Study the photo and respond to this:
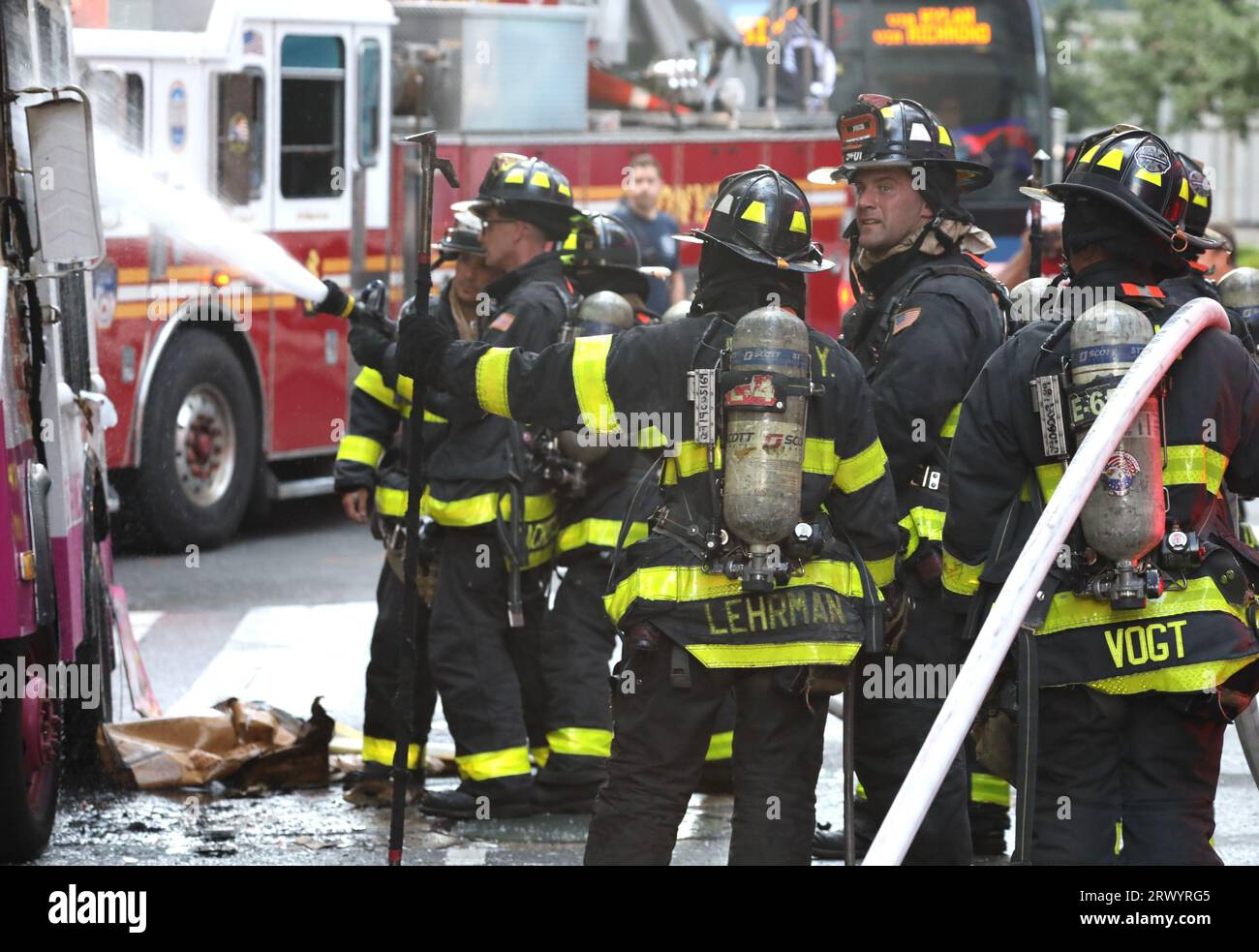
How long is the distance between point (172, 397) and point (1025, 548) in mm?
7475

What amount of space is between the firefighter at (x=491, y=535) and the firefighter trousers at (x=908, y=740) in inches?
58.5

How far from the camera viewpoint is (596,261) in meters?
7.17

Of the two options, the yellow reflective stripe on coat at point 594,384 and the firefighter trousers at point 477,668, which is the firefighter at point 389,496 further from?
the yellow reflective stripe on coat at point 594,384

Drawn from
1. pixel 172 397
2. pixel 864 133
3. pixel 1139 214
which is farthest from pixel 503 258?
pixel 172 397

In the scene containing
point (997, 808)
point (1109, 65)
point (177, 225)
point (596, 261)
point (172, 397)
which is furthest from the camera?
point (1109, 65)

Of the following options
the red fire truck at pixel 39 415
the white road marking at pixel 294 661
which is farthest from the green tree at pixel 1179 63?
the red fire truck at pixel 39 415

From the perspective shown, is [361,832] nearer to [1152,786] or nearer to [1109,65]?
[1152,786]

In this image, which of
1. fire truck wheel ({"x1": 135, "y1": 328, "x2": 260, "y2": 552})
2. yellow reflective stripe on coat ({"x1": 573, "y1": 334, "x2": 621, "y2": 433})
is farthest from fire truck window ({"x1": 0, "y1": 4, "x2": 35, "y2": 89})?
fire truck wheel ({"x1": 135, "y1": 328, "x2": 260, "y2": 552})

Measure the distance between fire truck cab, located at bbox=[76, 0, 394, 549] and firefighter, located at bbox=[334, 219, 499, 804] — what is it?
10.6 ft

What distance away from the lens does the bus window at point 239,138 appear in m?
10.8

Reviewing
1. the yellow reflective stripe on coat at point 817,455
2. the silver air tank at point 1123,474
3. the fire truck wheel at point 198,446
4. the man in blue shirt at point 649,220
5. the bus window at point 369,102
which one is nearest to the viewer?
the silver air tank at point 1123,474

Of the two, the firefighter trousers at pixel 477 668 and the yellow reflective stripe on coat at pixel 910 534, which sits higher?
the yellow reflective stripe on coat at pixel 910 534

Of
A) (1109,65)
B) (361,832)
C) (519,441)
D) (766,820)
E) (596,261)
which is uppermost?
(1109,65)

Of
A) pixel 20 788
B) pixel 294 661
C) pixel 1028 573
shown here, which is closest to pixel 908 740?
pixel 1028 573
